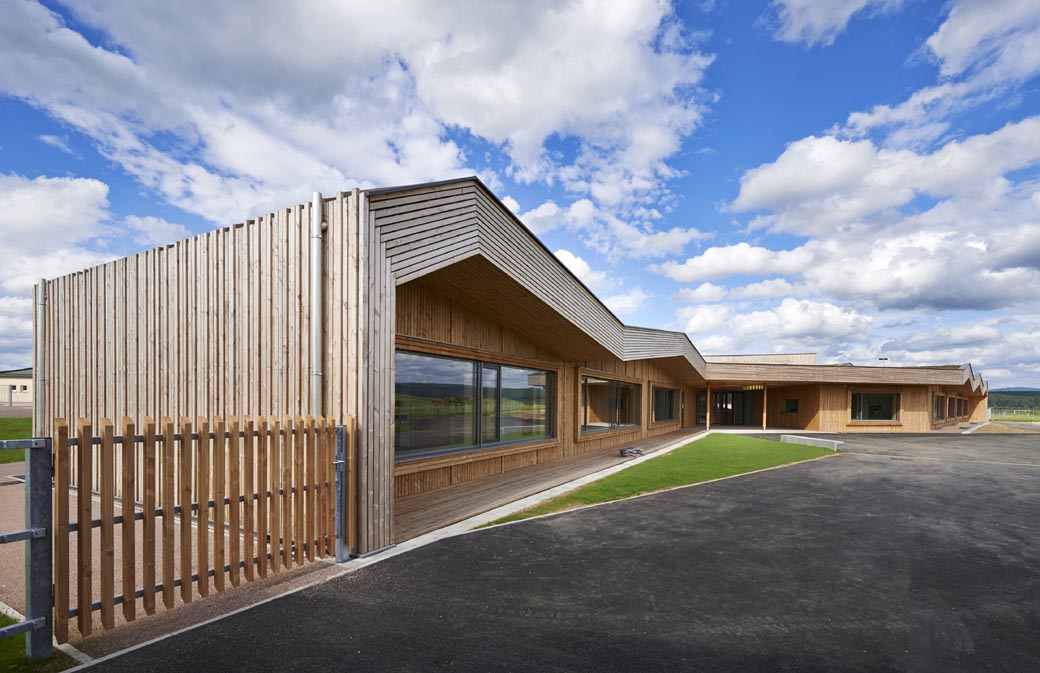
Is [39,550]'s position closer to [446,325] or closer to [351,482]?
[351,482]

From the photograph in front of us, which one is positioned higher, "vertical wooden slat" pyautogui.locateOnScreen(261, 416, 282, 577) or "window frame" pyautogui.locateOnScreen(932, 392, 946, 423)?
"vertical wooden slat" pyautogui.locateOnScreen(261, 416, 282, 577)

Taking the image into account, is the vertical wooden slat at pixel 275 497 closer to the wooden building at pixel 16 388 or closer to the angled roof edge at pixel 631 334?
the angled roof edge at pixel 631 334

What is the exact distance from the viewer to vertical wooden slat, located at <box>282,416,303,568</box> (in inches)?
191

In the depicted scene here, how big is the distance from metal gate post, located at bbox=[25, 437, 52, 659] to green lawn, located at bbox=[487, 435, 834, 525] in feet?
15.2

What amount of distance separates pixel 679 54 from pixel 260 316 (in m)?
10.6

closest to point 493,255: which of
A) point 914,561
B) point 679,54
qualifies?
point 914,561

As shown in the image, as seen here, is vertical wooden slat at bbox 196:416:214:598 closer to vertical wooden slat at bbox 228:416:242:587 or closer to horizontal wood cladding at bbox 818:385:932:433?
vertical wooden slat at bbox 228:416:242:587

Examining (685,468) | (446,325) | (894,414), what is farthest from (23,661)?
(894,414)

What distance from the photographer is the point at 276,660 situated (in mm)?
3334

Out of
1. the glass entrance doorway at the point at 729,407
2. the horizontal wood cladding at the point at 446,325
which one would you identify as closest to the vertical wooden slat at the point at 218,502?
the horizontal wood cladding at the point at 446,325

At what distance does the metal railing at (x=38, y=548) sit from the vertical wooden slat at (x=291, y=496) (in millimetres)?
1750

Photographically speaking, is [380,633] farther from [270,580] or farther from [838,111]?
[838,111]

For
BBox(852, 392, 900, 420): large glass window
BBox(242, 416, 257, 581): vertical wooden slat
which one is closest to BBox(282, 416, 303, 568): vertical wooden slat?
BBox(242, 416, 257, 581): vertical wooden slat

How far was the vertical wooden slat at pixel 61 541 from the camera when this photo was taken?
331 cm
